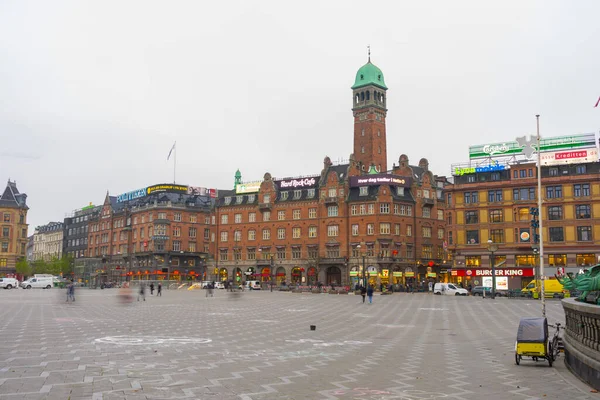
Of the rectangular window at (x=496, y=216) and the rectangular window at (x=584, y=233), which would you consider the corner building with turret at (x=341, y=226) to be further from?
the rectangular window at (x=584, y=233)

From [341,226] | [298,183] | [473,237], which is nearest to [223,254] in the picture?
[298,183]

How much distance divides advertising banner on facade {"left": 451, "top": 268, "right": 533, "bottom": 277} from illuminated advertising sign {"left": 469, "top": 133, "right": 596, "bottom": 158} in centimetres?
1637

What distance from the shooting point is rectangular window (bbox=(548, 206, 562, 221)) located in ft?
245

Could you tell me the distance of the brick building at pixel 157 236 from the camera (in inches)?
4660

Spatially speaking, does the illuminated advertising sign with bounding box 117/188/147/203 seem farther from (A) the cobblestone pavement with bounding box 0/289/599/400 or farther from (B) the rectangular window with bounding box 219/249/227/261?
(A) the cobblestone pavement with bounding box 0/289/599/400

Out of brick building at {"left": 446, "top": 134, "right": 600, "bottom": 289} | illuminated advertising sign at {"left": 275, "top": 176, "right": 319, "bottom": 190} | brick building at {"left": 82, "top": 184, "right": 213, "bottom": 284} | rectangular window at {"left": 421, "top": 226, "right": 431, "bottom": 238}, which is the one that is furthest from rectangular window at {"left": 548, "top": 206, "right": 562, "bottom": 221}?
brick building at {"left": 82, "top": 184, "right": 213, "bottom": 284}

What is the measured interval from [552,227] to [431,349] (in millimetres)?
61928

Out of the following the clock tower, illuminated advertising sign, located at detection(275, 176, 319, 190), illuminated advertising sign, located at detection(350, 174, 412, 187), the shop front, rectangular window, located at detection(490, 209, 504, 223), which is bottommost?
the shop front

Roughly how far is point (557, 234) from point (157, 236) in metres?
77.8

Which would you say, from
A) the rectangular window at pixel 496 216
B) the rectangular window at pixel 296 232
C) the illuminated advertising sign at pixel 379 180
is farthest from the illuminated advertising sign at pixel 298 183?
the rectangular window at pixel 496 216

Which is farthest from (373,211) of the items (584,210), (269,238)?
(584,210)

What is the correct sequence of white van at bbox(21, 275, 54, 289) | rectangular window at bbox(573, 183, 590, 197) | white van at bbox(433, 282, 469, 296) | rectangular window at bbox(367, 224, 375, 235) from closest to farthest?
white van at bbox(433, 282, 469, 296)
rectangular window at bbox(573, 183, 590, 197)
rectangular window at bbox(367, 224, 375, 235)
white van at bbox(21, 275, 54, 289)

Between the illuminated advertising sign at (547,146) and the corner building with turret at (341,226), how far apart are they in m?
14.6

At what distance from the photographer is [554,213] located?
75188 mm
